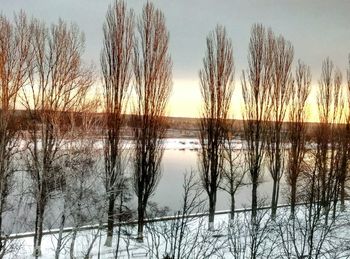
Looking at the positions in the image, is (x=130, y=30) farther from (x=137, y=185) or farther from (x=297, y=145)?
(x=297, y=145)

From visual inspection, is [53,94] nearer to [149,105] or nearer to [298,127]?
[149,105]

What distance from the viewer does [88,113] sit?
1853 centimetres

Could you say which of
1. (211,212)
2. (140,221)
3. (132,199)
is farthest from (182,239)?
(132,199)

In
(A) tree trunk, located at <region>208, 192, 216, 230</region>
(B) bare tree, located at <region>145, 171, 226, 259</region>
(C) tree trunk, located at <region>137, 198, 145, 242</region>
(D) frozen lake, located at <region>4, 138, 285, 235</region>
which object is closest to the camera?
(B) bare tree, located at <region>145, 171, 226, 259</region>

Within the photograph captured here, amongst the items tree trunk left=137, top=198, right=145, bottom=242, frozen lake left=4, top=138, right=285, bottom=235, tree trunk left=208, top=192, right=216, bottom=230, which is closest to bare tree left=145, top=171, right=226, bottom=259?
tree trunk left=137, top=198, right=145, bottom=242

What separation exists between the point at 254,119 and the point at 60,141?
12.7m

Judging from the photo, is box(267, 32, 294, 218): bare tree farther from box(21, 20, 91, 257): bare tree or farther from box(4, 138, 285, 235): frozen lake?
box(21, 20, 91, 257): bare tree

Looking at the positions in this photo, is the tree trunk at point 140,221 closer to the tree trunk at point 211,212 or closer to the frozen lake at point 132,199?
the frozen lake at point 132,199

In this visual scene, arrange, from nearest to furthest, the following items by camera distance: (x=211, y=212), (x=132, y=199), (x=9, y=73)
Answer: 1. (x=9, y=73)
2. (x=211, y=212)
3. (x=132, y=199)

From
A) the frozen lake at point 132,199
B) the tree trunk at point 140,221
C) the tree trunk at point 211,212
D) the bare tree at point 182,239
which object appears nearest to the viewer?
the bare tree at point 182,239

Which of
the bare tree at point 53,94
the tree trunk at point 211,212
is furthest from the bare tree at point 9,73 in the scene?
the tree trunk at point 211,212

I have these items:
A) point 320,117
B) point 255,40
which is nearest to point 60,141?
point 255,40

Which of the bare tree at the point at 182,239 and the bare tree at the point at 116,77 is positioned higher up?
the bare tree at the point at 116,77

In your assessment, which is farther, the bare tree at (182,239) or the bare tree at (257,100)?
the bare tree at (257,100)
